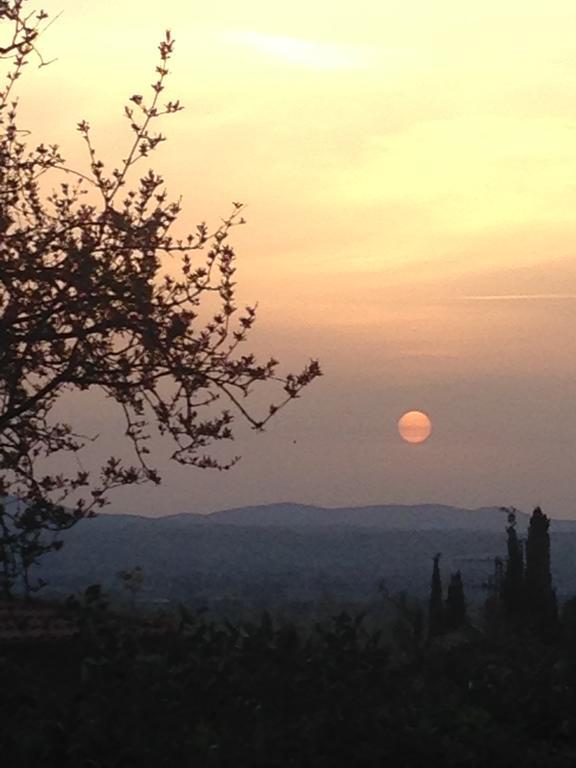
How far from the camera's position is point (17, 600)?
1252 cm

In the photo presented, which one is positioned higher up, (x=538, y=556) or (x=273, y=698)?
(x=538, y=556)

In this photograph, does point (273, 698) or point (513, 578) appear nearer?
point (273, 698)

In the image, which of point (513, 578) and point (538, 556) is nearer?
point (513, 578)

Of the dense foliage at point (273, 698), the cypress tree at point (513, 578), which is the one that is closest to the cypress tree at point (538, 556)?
the cypress tree at point (513, 578)

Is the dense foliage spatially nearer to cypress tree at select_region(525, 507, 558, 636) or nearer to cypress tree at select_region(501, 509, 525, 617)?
cypress tree at select_region(501, 509, 525, 617)

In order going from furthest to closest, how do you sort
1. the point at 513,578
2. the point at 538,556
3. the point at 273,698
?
the point at 538,556, the point at 513,578, the point at 273,698

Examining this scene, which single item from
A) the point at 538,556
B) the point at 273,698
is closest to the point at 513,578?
the point at 538,556

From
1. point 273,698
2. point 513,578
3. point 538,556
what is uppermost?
point 538,556

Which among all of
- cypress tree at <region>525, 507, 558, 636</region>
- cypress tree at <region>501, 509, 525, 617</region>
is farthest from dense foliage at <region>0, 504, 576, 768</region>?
cypress tree at <region>525, 507, 558, 636</region>

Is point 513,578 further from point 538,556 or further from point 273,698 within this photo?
point 273,698

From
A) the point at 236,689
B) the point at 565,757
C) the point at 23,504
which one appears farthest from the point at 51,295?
the point at 565,757

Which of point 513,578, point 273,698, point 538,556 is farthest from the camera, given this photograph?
point 538,556

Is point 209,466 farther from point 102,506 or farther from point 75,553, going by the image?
point 75,553

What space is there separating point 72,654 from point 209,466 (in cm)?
231
